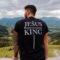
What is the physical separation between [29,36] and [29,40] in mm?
33

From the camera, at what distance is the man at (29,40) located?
6.79ft

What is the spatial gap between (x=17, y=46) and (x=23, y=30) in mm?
138

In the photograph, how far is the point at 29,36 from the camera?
207 cm

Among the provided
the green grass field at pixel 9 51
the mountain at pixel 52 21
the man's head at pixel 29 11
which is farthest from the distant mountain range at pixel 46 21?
the man's head at pixel 29 11

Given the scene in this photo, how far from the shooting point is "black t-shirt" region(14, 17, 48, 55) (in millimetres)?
2070

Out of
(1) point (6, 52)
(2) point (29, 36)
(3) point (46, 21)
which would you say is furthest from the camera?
(1) point (6, 52)

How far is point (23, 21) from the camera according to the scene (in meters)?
2.08

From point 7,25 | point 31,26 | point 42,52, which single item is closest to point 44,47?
point 42,52

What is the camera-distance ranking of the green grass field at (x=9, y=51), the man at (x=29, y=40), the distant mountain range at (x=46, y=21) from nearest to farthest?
1. the man at (x=29, y=40)
2. the distant mountain range at (x=46, y=21)
3. the green grass field at (x=9, y=51)

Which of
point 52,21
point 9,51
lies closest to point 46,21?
point 52,21

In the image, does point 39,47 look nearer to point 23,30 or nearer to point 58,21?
point 23,30

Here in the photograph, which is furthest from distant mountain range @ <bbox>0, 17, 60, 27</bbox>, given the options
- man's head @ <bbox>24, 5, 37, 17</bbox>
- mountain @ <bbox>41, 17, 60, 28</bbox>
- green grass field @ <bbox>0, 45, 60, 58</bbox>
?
man's head @ <bbox>24, 5, 37, 17</bbox>

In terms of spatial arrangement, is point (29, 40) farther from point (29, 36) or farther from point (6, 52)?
point (6, 52)

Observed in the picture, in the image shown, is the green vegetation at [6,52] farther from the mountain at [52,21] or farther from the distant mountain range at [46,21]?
the mountain at [52,21]
